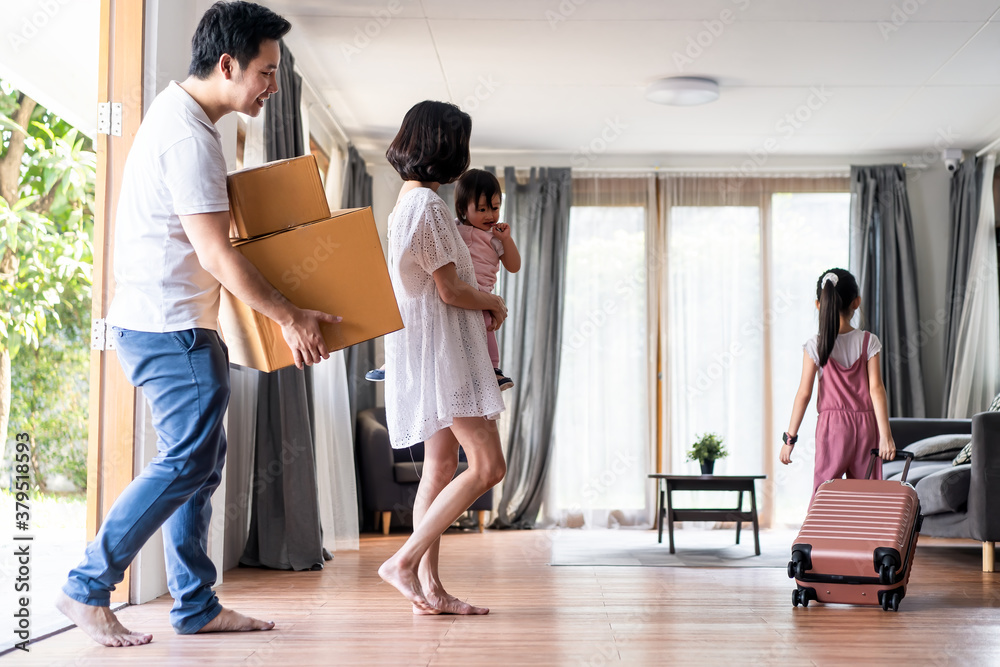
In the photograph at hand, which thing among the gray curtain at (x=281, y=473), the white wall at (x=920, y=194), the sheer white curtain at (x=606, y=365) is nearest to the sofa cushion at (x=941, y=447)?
the white wall at (x=920, y=194)

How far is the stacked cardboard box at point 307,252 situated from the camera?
1992 millimetres

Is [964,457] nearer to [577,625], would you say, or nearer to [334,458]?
[577,625]

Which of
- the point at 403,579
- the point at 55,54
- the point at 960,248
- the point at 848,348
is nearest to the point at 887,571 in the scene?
the point at 848,348

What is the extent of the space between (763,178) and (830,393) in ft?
10.8

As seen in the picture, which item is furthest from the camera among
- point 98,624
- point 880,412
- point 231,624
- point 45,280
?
point 45,280

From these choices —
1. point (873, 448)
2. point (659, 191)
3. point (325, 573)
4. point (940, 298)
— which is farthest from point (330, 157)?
point (940, 298)

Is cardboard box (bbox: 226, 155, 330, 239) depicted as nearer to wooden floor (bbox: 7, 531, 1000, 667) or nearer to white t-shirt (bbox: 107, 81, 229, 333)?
white t-shirt (bbox: 107, 81, 229, 333)

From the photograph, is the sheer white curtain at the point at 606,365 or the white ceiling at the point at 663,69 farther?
the sheer white curtain at the point at 606,365

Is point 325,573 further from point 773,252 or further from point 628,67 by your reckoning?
point 773,252

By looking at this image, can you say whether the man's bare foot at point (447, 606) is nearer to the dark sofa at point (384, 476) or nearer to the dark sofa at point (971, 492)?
the dark sofa at point (971, 492)

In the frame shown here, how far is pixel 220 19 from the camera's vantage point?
1.96 metres

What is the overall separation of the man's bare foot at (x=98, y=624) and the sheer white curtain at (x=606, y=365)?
4.02 m

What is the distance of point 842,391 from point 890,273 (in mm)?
3147

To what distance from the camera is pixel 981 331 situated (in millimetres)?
5672
